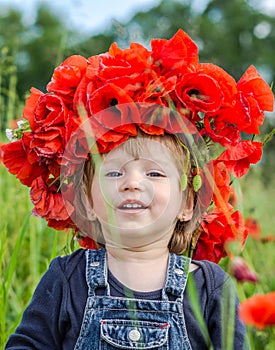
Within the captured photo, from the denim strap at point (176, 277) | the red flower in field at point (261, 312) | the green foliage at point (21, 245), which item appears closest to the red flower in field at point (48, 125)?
the denim strap at point (176, 277)

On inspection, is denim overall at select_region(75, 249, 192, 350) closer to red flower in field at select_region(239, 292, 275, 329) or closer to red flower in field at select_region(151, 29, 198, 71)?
red flower in field at select_region(151, 29, 198, 71)

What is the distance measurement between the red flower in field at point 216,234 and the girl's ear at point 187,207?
0.34 feet

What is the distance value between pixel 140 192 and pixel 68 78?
33 cm

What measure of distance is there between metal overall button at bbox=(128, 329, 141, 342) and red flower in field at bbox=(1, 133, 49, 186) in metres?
0.46

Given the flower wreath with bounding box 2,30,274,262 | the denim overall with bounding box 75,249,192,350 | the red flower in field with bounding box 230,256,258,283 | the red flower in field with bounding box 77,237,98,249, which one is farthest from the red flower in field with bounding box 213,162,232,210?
the red flower in field with bounding box 230,256,258,283

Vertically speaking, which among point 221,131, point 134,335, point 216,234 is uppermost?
point 221,131

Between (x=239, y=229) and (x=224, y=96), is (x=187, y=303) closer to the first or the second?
(x=239, y=229)

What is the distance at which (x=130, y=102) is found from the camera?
1.49 m

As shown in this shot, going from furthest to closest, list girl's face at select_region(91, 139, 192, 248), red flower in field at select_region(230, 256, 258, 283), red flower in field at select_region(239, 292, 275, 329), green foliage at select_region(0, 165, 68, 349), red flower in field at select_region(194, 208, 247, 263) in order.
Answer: green foliage at select_region(0, 165, 68, 349), red flower in field at select_region(194, 208, 247, 263), girl's face at select_region(91, 139, 192, 248), red flower in field at select_region(230, 256, 258, 283), red flower in field at select_region(239, 292, 275, 329)

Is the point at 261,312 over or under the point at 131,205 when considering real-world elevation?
under

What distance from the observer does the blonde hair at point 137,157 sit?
1.52 m

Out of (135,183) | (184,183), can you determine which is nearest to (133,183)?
(135,183)

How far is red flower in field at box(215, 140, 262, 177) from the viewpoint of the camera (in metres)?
1.62

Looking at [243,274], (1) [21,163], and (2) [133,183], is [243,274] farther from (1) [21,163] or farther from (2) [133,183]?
(1) [21,163]
